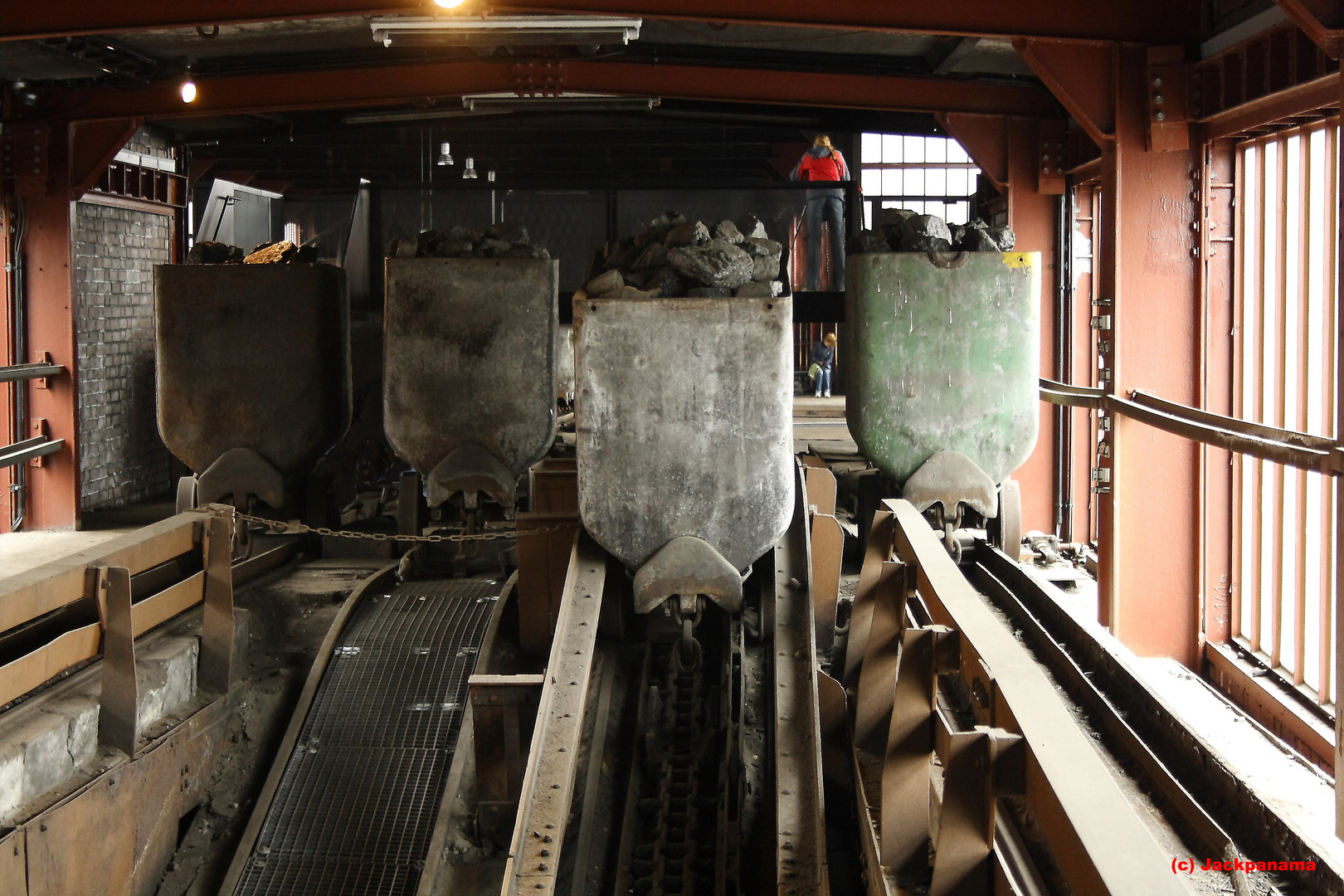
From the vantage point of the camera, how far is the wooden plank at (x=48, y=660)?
13.7 feet

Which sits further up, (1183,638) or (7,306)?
(7,306)

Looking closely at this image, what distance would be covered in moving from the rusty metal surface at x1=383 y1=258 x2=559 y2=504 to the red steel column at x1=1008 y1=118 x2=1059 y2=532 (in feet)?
14.0

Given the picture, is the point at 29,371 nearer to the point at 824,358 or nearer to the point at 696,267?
the point at 696,267

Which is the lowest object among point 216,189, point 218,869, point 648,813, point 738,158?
point 218,869

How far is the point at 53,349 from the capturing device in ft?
33.1

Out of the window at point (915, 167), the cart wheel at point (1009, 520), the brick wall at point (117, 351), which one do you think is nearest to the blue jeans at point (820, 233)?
the cart wheel at point (1009, 520)

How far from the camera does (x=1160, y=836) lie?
3.22m

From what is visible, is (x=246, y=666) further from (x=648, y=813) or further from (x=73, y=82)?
(x=73, y=82)

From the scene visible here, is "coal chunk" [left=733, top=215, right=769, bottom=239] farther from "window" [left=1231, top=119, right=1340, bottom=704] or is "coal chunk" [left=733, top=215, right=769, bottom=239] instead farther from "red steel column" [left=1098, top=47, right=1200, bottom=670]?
"window" [left=1231, top=119, right=1340, bottom=704]

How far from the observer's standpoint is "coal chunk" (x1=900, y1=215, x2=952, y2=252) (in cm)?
666

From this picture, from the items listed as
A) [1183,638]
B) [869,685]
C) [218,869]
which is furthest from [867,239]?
[218,869]

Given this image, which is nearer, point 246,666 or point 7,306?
point 246,666

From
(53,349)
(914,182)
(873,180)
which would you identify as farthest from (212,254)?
(914,182)

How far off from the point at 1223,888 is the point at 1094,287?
7135 mm
